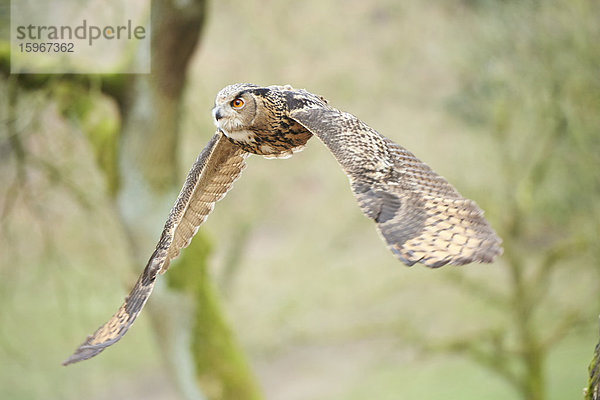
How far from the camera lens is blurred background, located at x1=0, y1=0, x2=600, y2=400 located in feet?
19.2

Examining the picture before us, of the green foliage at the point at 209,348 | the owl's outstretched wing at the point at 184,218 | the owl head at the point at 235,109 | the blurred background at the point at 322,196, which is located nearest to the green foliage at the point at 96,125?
the blurred background at the point at 322,196

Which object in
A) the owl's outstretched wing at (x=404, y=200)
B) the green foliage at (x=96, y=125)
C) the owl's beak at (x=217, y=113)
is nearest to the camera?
the owl's outstretched wing at (x=404, y=200)

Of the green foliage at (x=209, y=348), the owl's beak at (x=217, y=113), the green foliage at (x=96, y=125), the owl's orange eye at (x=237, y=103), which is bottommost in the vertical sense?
the green foliage at (x=209, y=348)

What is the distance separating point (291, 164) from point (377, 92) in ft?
5.88

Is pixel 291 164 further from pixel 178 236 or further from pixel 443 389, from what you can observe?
A: pixel 178 236

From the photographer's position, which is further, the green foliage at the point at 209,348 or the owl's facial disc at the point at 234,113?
the green foliage at the point at 209,348

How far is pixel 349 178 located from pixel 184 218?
31.2 inches

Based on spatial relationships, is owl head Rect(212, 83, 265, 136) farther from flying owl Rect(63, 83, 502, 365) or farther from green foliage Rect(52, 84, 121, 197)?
green foliage Rect(52, 84, 121, 197)

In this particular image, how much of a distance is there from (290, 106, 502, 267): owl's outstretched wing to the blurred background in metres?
3.32

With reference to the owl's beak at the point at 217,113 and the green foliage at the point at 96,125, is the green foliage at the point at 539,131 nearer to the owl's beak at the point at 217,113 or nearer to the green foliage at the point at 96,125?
the green foliage at the point at 96,125

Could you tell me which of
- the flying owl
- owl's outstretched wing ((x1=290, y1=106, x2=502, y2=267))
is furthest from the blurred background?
owl's outstretched wing ((x1=290, y1=106, x2=502, y2=267))

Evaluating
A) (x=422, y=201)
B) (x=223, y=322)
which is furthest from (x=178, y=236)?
(x=223, y=322)

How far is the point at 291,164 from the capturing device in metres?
9.89

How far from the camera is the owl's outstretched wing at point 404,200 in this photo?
1.67 meters
